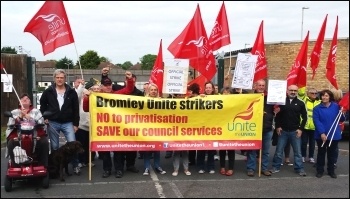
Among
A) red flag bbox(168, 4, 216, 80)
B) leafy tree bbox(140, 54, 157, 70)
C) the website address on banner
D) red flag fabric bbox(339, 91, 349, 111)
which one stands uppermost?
leafy tree bbox(140, 54, 157, 70)

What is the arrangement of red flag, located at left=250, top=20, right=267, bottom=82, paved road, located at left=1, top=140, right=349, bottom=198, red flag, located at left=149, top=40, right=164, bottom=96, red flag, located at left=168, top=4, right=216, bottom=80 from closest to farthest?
paved road, located at left=1, top=140, right=349, bottom=198, red flag, located at left=250, top=20, right=267, bottom=82, red flag, located at left=168, top=4, right=216, bottom=80, red flag, located at left=149, top=40, right=164, bottom=96

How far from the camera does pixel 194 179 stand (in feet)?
23.4

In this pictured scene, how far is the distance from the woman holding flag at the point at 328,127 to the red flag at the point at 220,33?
3232 mm

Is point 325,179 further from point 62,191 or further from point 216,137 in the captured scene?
point 62,191

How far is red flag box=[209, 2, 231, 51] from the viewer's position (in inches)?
387

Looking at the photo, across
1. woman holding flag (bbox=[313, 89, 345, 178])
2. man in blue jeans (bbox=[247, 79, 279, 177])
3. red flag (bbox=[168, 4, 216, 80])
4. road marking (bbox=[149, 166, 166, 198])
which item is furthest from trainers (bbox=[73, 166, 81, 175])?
woman holding flag (bbox=[313, 89, 345, 178])

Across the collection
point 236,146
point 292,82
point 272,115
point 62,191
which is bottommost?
point 62,191

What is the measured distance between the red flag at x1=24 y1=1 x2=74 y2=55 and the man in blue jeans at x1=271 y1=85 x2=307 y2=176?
4.48 metres

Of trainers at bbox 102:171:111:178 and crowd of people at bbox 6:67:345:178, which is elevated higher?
crowd of people at bbox 6:67:345:178

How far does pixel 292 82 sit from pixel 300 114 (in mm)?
1314

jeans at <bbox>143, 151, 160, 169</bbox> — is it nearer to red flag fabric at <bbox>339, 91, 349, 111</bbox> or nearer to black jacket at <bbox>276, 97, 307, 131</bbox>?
black jacket at <bbox>276, 97, 307, 131</bbox>

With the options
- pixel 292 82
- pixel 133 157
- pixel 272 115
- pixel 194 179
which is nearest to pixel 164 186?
pixel 194 179

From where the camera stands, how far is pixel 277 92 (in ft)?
23.7

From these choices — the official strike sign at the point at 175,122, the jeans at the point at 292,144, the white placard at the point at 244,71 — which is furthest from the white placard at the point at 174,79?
the jeans at the point at 292,144
